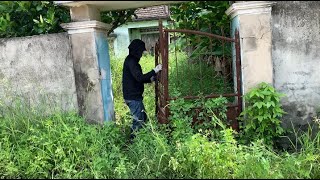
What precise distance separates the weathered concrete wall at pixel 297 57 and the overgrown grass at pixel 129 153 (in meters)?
0.44

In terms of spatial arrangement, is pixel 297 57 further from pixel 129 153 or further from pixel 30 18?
pixel 30 18

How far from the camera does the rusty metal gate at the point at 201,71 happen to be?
465cm


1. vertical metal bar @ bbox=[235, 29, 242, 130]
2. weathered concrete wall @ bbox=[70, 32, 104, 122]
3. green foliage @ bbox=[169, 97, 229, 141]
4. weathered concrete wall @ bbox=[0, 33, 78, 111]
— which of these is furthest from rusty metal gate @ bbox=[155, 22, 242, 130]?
weathered concrete wall @ bbox=[0, 33, 78, 111]

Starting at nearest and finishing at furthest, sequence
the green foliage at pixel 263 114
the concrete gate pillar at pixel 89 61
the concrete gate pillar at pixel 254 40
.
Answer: the green foliage at pixel 263 114 → the concrete gate pillar at pixel 254 40 → the concrete gate pillar at pixel 89 61

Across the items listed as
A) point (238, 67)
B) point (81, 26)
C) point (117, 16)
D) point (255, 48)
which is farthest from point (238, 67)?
point (117, 16)

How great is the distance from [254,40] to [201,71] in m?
1.18

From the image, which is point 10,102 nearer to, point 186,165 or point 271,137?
point 186,165

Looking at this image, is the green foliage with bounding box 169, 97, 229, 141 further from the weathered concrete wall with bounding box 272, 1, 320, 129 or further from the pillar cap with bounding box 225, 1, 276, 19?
the pillar cap with bounding box 225, 1, 276, 19

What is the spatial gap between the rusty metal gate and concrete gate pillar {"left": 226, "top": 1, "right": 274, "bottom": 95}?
0.12 meters

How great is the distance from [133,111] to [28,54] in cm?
176

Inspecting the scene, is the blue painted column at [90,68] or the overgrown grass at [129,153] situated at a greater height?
the blue painted column at [90,68]

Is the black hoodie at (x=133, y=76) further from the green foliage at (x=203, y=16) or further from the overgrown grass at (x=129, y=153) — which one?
the green foliage at (x=203, y=16)

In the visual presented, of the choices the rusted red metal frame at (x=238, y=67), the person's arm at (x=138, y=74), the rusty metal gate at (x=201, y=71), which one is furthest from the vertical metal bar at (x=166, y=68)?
the rusted red metal frame at (x=238, y=67)

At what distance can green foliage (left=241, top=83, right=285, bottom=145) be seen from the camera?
4.27m
